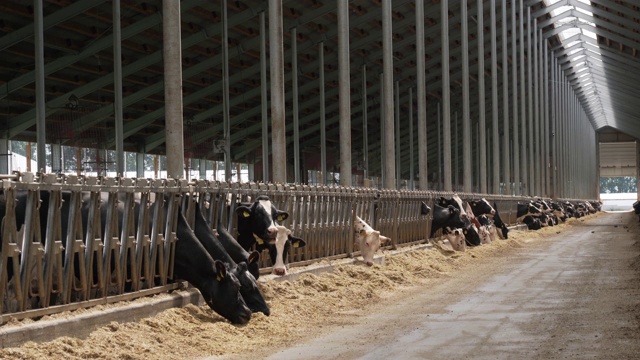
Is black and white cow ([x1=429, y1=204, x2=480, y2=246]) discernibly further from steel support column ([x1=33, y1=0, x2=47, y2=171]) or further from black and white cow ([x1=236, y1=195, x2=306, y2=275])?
black and white cow ([x1=236, y1=195, x2=306, y2=275])

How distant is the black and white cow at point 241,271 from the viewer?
11.9 m

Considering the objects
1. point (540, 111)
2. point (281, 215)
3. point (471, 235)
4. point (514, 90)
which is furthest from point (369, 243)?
point (540, 111)

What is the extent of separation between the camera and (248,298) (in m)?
11.9

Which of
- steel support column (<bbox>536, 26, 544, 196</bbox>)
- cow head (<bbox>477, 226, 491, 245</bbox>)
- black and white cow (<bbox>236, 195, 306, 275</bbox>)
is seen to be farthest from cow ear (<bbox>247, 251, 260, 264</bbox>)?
steel support column (<bbox>536, 26, 544, 196</bbox>)

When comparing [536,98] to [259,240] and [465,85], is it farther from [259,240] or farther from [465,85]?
[259,240]

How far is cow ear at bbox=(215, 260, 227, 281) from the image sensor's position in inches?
444

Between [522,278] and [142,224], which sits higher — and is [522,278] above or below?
below

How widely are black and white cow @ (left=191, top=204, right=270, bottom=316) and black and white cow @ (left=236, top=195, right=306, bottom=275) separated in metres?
1.32

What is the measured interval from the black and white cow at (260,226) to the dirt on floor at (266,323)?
53cm

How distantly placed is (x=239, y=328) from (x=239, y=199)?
3600 mm

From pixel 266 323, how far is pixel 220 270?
0.84m

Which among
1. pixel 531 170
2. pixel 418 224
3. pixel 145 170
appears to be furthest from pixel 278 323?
pixel 531 170

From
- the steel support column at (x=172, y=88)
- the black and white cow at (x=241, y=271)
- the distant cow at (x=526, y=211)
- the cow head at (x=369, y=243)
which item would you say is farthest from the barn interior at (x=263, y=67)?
the black and white cow at (x=241, y=271)

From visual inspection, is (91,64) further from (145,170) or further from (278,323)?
(278,323)
